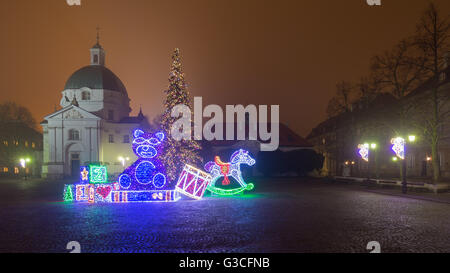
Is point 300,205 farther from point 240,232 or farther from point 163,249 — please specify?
point 163,249

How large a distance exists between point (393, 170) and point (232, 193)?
44.0 metres

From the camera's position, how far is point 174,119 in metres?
32.9

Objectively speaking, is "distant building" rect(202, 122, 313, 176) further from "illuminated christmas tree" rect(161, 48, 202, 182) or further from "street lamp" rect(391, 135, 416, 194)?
"street lamp" rect(391, 135, 416, 194)

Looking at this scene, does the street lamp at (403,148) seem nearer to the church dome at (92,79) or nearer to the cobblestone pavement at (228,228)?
the cobblestone pavement at (228,228)

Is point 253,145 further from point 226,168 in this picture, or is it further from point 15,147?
point 15,147

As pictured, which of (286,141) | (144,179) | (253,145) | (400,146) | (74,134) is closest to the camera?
(144,179)

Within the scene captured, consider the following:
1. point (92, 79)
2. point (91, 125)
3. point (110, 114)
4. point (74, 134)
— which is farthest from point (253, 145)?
point (92, 79)

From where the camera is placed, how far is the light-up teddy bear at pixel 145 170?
20.2m

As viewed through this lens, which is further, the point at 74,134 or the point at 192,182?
the point at 74,134

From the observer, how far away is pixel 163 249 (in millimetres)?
8875

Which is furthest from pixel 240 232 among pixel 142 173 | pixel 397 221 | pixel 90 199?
pixel 90 199

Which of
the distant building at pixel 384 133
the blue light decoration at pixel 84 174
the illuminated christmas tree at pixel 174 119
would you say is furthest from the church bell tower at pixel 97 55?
the blue light decoration at pixel 84 174

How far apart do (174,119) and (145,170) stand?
13.1 meters
